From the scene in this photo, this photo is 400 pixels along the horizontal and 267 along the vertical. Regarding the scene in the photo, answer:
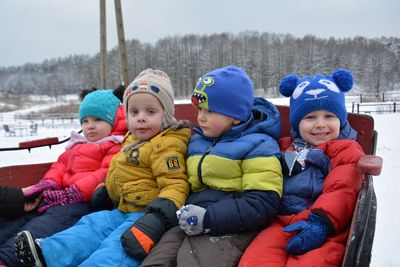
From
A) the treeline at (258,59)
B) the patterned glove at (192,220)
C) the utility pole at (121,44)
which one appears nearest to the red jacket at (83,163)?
the patterned glove at (192,220)

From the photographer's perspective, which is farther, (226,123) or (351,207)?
(226,123)

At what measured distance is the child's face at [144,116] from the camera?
91.2 inches

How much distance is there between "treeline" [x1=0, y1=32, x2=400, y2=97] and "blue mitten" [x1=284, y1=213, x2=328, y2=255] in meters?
54.4

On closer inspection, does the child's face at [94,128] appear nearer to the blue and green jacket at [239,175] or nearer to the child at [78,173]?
the child at [78,173]

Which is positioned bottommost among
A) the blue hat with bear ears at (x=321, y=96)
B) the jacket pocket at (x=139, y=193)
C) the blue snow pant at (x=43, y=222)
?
the blue snow pant at (x=43, y=222)

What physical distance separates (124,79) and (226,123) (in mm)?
5987

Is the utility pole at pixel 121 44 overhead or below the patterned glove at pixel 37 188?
overhead

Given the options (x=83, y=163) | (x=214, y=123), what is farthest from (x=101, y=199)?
(x=214, y=123)

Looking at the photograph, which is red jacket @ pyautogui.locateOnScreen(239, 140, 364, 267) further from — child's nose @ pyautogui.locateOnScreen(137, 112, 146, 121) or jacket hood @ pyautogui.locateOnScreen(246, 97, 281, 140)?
child's nose @ pyautogui.locateOnScreen(137, 112, 146, 121)

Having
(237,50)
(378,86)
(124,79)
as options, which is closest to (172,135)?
(124,79)

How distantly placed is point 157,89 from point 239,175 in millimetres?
845

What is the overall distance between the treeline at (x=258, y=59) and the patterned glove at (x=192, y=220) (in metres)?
54.1

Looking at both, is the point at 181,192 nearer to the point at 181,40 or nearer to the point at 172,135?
the point at 172,135

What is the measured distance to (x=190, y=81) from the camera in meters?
64.1
